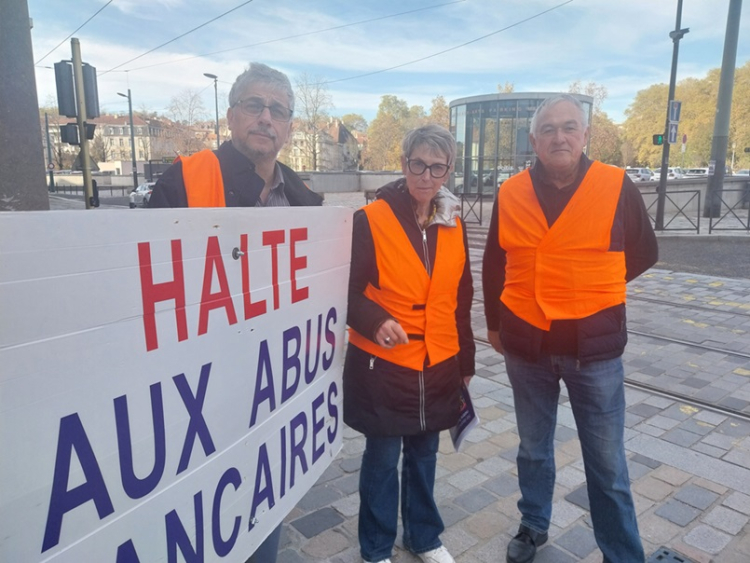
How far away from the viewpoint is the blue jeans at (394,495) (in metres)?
2.18

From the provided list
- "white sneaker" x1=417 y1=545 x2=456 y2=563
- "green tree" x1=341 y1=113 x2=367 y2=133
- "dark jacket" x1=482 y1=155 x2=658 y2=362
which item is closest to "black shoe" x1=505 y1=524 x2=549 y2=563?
"white sneaker" x1=417 y1=545 x2=456 y2=563

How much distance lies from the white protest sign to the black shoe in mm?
1154

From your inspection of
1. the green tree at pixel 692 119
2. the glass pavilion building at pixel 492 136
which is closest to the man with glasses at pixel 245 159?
the glass pavilion building at pixel 492 136

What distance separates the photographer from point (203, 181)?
5.54 ft

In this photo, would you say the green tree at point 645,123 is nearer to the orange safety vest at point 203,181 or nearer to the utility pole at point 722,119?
the utility pole at point 722,119

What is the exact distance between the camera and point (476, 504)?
2.78m

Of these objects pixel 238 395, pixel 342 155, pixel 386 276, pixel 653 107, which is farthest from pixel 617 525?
pixel 342 155

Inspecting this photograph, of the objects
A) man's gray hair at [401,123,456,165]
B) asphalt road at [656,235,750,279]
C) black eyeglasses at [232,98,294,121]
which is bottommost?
asphalt road at [656,235,750,279]

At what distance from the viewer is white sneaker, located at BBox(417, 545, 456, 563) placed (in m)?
2.29

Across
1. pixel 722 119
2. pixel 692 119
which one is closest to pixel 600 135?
pixel 692 119

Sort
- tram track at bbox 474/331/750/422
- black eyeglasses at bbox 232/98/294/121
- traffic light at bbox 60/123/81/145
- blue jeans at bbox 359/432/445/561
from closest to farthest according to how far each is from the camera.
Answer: black eyeglasses at bbox 232/98/294/121 < blue jeans at bbox 359/432/445/561 < tram track at bbox 474/331/750/422 < traffic light at bbox 60/123/81/145

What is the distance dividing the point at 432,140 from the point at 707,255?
1088 cm

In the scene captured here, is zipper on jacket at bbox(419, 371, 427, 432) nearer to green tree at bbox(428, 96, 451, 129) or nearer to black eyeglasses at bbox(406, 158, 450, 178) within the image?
black eyeglasses at bbox(406, 158, 450, 178)

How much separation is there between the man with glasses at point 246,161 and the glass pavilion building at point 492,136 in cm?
2244
